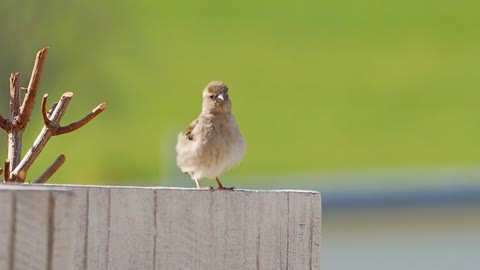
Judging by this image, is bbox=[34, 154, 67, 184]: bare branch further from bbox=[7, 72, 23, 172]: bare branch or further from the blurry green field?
the blurry green field

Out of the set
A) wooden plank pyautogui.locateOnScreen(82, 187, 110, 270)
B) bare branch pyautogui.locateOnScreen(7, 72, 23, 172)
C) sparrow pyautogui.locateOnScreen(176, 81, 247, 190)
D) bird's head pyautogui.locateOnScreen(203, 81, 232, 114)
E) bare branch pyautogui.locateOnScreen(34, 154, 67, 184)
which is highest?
bird's head pyautogui.locateOnScreen(203, 81, 232, 114)

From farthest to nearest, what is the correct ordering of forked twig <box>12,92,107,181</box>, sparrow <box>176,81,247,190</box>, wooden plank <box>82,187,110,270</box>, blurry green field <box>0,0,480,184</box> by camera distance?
blurry green field <box>0,0,480,184</box>
sparrow <box>176,81,247,190</box>
forked twig <box>12,92,107,181</box>
wooden plank <box>82,187,110,270</box>

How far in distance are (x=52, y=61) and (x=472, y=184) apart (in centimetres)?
706

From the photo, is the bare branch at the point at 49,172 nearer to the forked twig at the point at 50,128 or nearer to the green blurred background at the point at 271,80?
the forked twig at the point at 50,128

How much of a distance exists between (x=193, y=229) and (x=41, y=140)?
71cm

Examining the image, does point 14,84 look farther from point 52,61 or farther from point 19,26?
point 52,61

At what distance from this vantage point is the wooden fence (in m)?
3.31

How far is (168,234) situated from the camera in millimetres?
3412

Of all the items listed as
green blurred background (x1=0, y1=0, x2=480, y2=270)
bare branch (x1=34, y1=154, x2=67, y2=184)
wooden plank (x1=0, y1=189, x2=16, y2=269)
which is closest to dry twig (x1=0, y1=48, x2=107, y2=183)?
bare branch (x1=34, y1=154, x2=67, y2=184)

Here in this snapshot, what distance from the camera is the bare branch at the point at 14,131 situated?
3967 millimetres

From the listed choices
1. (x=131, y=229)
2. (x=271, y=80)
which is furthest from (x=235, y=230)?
(x=271, y=80)

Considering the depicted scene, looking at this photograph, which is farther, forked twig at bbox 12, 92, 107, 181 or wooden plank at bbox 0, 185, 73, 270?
forked twig at bbox 12, 92, 107, 181

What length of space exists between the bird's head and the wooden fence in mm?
1983

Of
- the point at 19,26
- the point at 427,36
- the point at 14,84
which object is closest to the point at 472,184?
the point at 19,26
